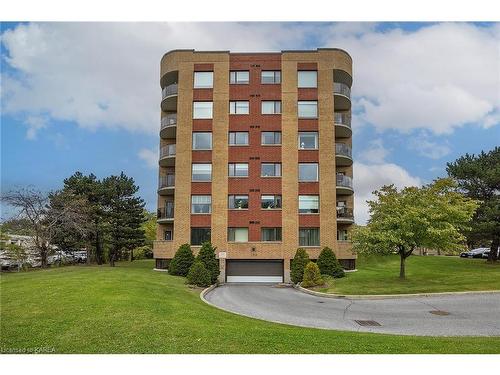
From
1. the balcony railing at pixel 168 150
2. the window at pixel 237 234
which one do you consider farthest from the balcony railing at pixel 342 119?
the balcony railing at pixel 168 150

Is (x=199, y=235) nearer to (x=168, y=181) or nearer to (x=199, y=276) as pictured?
(x=168, y=181)

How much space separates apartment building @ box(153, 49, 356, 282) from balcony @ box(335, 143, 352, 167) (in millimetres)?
94

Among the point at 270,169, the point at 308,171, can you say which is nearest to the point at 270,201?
the point at 270,169

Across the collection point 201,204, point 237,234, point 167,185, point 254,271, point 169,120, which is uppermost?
point 169,120

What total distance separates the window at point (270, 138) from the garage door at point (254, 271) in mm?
9818

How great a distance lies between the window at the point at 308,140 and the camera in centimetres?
3478

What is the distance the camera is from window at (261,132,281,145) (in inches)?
1372

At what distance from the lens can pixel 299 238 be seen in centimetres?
3378

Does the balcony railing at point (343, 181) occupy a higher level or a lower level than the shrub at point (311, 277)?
higher

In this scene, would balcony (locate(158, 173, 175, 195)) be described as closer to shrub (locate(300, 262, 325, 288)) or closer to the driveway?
the driveway

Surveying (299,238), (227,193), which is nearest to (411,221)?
(299,238)

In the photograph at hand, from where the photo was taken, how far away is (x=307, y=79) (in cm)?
3553

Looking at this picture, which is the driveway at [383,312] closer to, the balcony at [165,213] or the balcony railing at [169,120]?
the balcony at [165,213]

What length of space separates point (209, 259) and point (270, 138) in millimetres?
11226
